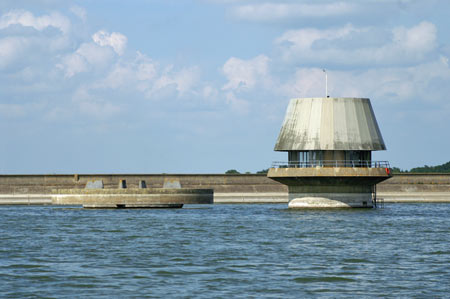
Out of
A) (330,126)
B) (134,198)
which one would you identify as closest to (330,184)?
(330,126)

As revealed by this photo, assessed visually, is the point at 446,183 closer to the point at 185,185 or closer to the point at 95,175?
the point at 185,185

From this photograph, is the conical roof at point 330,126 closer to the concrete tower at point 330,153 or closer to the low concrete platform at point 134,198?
the concrete tower at point 330,153

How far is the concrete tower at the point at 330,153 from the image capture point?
72.7m

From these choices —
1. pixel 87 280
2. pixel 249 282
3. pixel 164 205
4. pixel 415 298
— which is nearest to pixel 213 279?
pixel 249 282

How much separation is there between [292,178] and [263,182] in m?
36.8

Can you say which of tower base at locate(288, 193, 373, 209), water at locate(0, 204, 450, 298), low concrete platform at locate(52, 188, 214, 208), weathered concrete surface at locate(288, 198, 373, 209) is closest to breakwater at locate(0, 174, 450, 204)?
low concrete platform at locate(52, 188, 214, 208)

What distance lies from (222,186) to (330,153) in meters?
38.2

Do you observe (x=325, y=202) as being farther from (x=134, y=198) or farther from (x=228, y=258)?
(x=228, y=258)

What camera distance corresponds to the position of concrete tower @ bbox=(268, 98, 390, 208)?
72.7 metres

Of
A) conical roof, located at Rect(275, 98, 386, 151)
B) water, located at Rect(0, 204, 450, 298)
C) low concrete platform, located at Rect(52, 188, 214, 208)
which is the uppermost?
conical roof, located at Rect(275, 98, 386, 151)

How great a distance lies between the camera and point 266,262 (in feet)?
118

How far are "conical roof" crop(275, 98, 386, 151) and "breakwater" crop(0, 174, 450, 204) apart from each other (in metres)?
33.8

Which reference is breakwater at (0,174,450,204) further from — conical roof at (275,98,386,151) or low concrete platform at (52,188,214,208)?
conical roof at (275,98,386,151)

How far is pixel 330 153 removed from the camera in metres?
73.6
